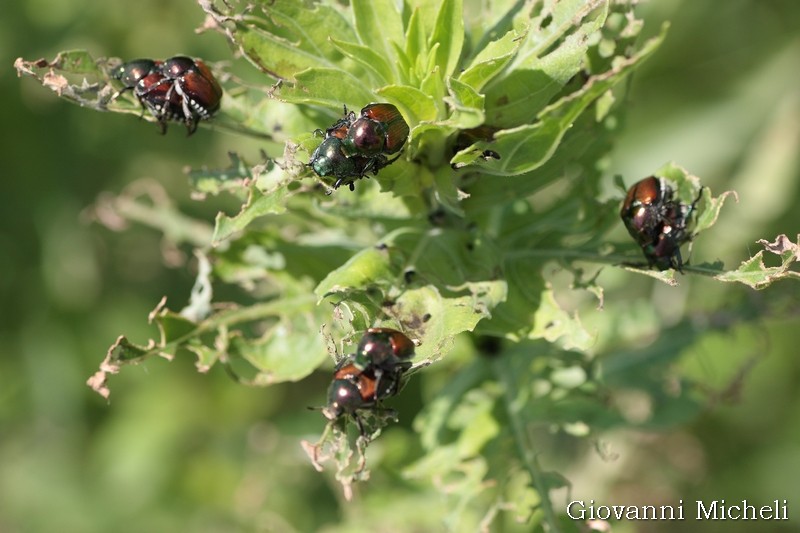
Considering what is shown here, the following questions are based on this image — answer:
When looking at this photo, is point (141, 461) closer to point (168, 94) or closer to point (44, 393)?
point (44, 393)

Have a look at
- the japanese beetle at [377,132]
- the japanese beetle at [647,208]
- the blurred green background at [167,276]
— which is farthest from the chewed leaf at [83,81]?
the blurred green background at [167,276]

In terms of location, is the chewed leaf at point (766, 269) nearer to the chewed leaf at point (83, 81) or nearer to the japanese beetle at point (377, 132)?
the japanese beetle at point (377, 132)

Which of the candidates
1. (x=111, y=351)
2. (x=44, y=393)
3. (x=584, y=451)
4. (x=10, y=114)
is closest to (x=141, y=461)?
(x=44, y=393)

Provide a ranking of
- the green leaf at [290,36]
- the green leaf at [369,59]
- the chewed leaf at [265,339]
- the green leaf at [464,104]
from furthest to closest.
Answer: the chewed leaf at [265,339]
the green leaf at [290,36]
the green leaf at [369,59]
the green leaf at [464,104]

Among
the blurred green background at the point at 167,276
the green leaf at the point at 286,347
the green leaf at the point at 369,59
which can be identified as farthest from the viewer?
the blurred green background at the point at 167,276

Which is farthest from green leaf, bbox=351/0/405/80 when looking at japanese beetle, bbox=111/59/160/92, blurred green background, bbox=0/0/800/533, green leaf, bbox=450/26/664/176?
blurred green background, bbox=0/0/800/533

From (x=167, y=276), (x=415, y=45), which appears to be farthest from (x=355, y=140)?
(x=167, y=276)

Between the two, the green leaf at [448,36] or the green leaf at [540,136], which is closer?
the green leaf at [540,136]

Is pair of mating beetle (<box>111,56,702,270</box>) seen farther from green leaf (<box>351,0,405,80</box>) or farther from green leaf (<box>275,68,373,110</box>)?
green leaf (<box>351,0,405,80</box>)

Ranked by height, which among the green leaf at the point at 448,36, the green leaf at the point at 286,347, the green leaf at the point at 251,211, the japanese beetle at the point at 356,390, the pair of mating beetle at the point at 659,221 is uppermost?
the green leaf at the point at 448,36
